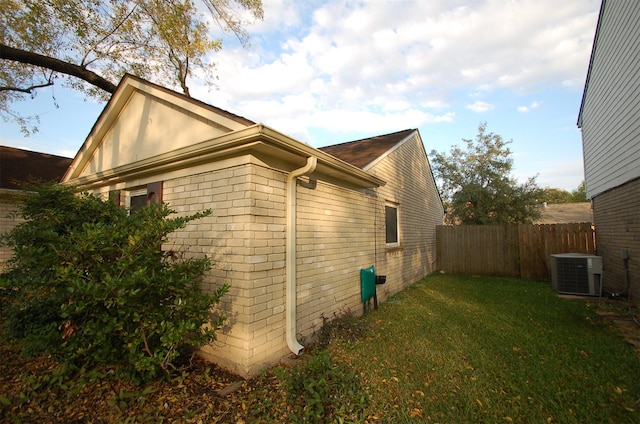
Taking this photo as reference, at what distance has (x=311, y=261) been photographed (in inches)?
161

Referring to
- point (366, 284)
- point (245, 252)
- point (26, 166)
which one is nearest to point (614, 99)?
point (366, 284)

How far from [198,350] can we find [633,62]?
8.96 meters

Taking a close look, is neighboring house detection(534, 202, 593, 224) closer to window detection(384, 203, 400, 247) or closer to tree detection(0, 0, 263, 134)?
window detection(384, 203, 400, 247)

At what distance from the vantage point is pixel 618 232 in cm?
627

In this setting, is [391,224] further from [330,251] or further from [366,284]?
[330,251]

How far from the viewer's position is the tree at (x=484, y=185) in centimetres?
1483

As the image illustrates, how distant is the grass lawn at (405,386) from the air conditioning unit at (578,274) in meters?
2.71

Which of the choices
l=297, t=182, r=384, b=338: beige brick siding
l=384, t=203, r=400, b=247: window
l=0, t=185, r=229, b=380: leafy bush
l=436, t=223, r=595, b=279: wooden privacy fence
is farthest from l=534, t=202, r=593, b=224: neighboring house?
l=0, t=185, r=229, b=380: leafy bush

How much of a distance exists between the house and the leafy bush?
7.75 meters

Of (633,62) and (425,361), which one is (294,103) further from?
(425,361)

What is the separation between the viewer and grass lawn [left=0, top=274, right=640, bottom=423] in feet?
7.82

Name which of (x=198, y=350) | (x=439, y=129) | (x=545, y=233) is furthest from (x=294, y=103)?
(x=545, y=233)

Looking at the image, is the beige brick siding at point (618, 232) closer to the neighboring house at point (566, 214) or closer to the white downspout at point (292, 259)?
the white downspout at point (292, 259)

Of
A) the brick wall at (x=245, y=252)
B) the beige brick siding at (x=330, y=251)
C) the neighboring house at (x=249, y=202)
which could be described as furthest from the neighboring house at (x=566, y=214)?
the brick wall at (x=245, y=252)
